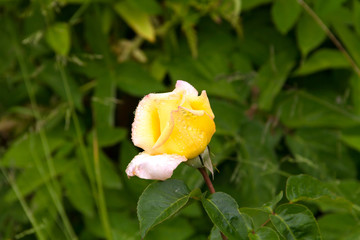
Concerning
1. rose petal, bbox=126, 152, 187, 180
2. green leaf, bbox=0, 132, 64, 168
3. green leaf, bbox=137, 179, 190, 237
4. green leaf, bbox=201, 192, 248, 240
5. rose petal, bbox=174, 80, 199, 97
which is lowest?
green leaf, bbox=0, 132, 64, 168

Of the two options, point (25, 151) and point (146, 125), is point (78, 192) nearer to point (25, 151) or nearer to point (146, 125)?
point (25, 151)

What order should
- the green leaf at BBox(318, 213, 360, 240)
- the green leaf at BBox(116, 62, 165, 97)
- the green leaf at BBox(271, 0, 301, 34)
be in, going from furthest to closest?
1. the green leaf at BBox(116, 62, 165, 97)
2. the green leaf at BBox(271, 0, 301, 34)
3. the green leaf at BBox(318, 213, 360, 240)

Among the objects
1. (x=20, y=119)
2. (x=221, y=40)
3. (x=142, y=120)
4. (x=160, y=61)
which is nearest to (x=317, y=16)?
(x=221, y=40)

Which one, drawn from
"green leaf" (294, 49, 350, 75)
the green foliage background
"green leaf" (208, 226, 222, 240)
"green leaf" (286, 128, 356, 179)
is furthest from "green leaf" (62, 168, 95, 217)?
"green leaf" (208, 226, 222, 240)

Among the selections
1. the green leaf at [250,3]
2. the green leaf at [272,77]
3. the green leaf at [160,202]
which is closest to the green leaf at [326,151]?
the green leaf at [272,77]

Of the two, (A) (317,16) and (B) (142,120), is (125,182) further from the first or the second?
(B) (142,120)

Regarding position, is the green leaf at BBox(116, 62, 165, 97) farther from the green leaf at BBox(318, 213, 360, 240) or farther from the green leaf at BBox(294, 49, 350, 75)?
the green leaf at BBox(318, 213, 360, 240)

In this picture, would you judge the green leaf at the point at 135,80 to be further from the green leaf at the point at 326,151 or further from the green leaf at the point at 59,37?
the green leaf at the point at 326,151
